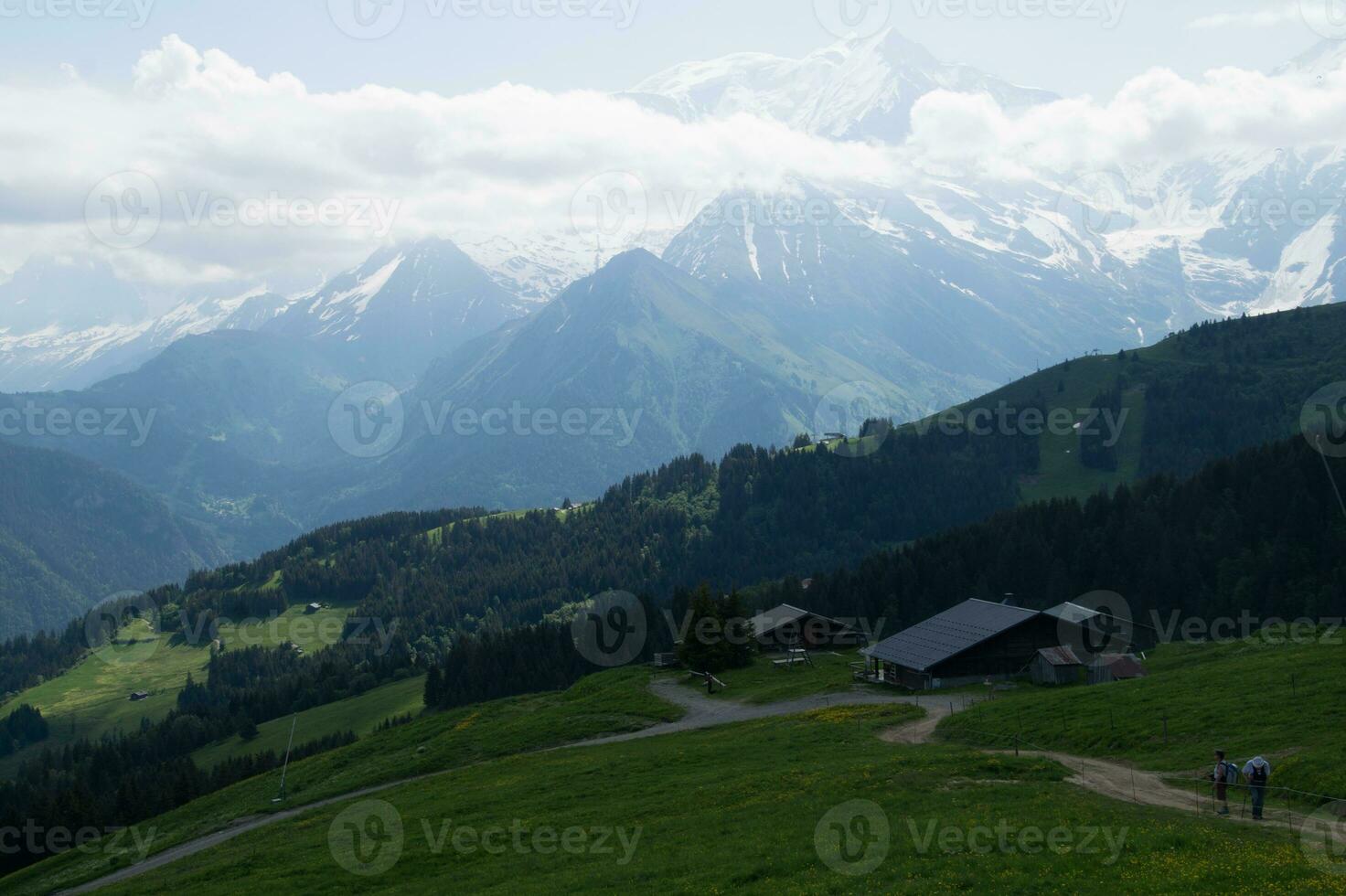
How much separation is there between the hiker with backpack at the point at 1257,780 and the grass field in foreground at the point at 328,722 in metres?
137

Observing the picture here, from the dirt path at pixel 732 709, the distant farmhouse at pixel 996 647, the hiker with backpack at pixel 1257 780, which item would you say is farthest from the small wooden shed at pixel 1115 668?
the hiker with backpack at pixel 1257 780

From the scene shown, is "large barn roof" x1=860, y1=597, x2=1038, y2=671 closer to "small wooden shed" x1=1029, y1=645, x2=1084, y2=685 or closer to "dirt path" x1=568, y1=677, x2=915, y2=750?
"small wooden shed" x1=1029, y1=645, x2=1084, y2=685

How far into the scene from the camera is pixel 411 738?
334 feet

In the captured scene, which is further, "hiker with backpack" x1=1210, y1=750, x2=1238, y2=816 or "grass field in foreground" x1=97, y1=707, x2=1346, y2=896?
"hiker with backpack" x1=1210, y1=750, x2=1238, y2=816

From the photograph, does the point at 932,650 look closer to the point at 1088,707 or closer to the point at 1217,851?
the point at 1088,707

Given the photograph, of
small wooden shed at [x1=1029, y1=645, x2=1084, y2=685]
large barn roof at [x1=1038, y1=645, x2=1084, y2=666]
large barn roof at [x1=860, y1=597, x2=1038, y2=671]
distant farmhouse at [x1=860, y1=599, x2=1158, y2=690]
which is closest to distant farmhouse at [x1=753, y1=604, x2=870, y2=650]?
large barn roof at [x1=860, y1=597, x2=1038, y2=671]

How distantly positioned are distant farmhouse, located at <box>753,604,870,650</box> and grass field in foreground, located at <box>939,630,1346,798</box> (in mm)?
50171

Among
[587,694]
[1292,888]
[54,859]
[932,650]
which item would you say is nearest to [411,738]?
[587,694]

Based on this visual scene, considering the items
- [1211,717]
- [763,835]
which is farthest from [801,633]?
[763,835]

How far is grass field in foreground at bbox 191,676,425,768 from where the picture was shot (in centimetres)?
16312

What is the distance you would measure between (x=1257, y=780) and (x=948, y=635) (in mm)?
55851

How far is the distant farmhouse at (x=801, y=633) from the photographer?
119688mm

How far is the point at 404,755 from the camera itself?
292 feet

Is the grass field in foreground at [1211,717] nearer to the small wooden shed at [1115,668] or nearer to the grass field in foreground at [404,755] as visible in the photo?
the small wooden shed at [1115,668]
